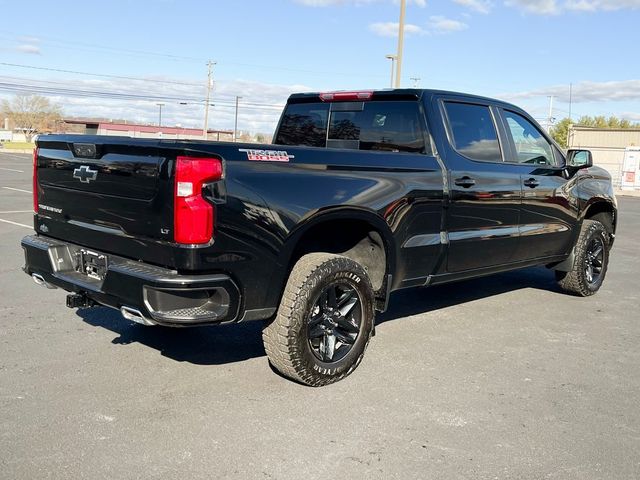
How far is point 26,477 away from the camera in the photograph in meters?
2.88

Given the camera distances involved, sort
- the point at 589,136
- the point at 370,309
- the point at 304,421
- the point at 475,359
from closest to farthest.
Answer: the point at 304,421 → the point at 370,309 → the point at 475,359 → the point at 589,136

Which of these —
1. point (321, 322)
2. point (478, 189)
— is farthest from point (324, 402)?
point (478, 189)

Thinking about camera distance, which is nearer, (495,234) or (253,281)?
(253,281)

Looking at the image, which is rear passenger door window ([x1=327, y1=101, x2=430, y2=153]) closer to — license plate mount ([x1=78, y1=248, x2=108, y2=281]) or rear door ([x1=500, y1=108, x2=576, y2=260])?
rear door ([x1=500, y1=108, x2=576, y2=260])

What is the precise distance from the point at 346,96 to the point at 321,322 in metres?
2.15

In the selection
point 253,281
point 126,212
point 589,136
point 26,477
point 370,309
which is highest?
point 589,136

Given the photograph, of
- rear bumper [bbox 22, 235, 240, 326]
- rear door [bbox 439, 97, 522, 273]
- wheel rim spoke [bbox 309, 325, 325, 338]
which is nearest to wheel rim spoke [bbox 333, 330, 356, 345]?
wheel rim spoke [bbox 309, 325, 325, 338]

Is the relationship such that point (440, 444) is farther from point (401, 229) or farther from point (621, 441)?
point (401, 229)

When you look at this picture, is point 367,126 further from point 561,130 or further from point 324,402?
point 561,130

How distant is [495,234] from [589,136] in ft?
191

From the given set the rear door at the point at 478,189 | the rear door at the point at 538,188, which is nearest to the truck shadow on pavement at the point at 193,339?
the rear door at the point at 478,189

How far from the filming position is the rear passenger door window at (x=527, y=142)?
575cm

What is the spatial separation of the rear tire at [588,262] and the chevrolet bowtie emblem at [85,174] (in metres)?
5.03

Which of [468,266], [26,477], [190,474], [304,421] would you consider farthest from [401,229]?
[26,477]
